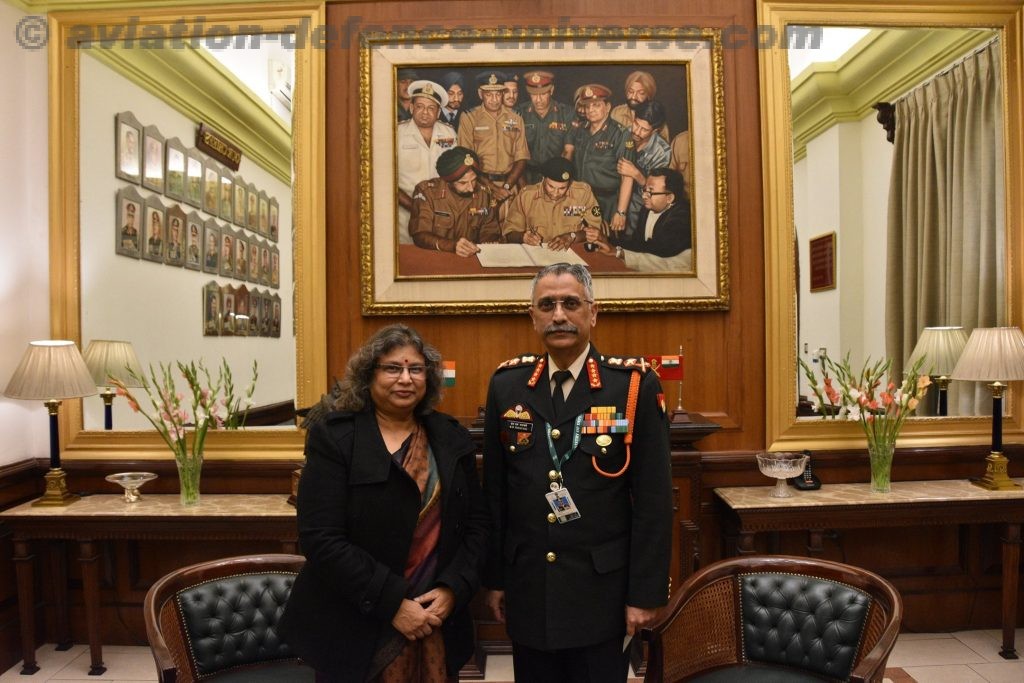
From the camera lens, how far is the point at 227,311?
10.5 ft

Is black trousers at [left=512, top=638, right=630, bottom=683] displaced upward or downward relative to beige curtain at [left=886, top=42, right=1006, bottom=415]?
downward

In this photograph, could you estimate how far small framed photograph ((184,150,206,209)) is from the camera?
3.21 metres

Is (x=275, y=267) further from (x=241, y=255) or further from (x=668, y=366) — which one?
(x=668, y=366)

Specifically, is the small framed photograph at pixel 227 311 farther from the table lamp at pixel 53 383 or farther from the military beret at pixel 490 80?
A: the military beret at pixel 490 80

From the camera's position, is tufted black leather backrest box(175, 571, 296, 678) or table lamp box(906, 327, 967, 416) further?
table lamp box(906, 327, 967, 416)

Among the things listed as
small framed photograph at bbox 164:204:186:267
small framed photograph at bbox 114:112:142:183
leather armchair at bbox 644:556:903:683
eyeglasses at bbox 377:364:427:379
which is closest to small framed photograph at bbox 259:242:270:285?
small framed photograph at bbox 164:204:186:267

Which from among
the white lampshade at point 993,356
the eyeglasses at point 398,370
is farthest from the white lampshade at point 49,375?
the white lampshade at point 993,356

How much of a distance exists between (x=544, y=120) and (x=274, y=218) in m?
1.37

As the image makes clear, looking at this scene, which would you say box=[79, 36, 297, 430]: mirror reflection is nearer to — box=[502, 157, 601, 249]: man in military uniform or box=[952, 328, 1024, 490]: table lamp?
box=[502, 157, 601, 249]: man in military uniform

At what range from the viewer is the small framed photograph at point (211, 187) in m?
3.21

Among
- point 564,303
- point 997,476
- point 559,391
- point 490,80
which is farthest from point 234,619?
point 997,476

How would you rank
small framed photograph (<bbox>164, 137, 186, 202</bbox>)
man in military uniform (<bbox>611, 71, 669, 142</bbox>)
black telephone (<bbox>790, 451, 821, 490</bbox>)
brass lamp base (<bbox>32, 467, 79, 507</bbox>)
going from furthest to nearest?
small framed photograph (<bbox>164, 137, 186, 202</bbox>) < man in military uniform (<bbox>611, 71, 669, 142</bbox>) < black telephone (<bbox>790, 451, 821, 490</bbox>) < brass lamp base (<bbox>32, 467, 79, 507</bbox>)

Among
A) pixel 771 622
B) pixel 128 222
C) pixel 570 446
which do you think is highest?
pixel 128 222

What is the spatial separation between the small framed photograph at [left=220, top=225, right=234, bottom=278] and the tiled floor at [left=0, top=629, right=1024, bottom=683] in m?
1.83
